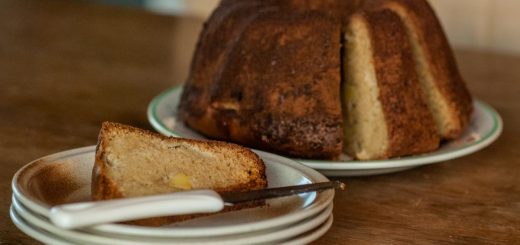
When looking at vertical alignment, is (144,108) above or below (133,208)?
below

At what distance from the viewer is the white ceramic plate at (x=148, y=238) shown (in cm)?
94

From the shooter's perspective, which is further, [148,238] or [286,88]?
[286,88]

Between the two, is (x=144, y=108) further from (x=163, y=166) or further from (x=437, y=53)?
(x=163, y=166)

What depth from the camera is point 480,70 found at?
221 centimetres

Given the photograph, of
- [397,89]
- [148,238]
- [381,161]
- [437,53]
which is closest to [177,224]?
[148,238]

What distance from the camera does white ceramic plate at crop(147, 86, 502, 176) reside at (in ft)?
4.43

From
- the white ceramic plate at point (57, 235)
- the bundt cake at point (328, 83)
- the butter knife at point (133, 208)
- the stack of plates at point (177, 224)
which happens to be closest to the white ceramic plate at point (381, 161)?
the bundt cake at point (328, 83)

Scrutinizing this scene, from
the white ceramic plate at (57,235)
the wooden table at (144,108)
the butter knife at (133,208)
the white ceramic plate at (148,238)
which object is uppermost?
the butter knife at (133,208)

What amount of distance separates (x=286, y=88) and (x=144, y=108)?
46 centimetres

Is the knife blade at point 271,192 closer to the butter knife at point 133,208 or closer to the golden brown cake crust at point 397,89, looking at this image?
the butter knife at point 133,208

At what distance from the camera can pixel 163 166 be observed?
1101 mm

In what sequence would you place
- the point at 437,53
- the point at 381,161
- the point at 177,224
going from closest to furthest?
the point at 177,224, the point at 381,161, the point at 437,53

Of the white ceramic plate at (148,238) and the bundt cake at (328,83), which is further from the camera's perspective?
the bundt cake at (328,83)

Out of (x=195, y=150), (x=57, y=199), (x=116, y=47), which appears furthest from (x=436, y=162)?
(x=116, y=47)
